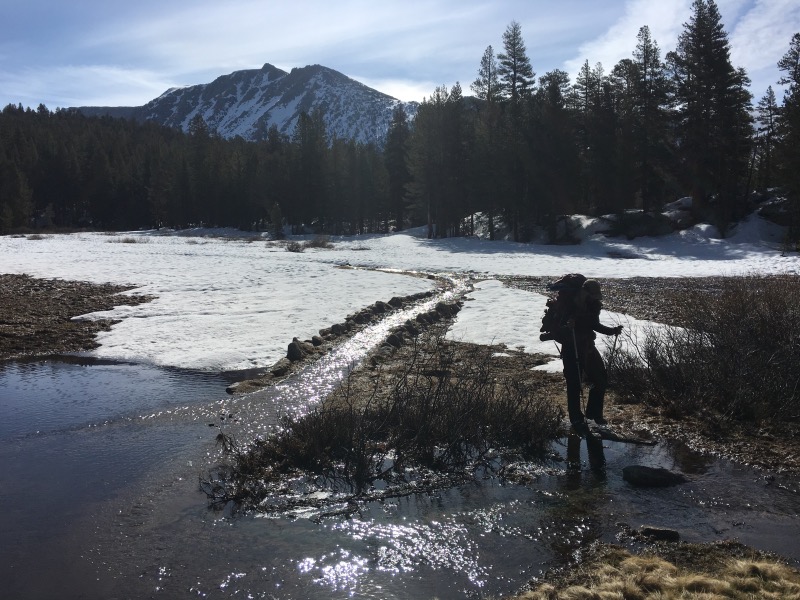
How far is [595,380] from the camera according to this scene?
24.1 ft

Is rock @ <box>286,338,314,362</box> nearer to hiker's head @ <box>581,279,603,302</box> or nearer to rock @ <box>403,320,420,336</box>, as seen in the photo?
rock @ <box>403,320,420,336</box>

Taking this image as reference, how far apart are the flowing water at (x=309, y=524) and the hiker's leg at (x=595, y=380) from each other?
644 millimetres

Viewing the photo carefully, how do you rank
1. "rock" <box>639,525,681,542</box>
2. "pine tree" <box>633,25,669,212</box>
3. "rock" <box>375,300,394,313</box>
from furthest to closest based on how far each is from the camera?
1. "pine tree" <box>633,25,669,212</box>
2. "rock" <box>375,300,394,313</box>
3. "rock" <box>639,525,681,542</box>

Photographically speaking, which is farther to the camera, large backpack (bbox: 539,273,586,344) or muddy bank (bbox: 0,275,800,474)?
large backpack (bbox: 539,273,586,344)

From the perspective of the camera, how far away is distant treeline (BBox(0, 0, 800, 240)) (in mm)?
39562

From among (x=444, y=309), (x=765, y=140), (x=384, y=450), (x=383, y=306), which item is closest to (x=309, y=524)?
(x=384, y=450)

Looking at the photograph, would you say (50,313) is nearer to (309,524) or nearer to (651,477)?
(309,524)

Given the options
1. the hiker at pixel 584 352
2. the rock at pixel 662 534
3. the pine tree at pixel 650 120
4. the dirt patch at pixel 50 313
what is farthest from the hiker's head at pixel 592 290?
the pine tree at pixel 650 120

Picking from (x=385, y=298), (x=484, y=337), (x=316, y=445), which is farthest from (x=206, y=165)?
(x=316, y=445)

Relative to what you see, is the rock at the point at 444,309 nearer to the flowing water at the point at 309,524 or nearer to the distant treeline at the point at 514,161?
the flowing water at the point at 309,524

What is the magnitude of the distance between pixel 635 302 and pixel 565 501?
13900 mm

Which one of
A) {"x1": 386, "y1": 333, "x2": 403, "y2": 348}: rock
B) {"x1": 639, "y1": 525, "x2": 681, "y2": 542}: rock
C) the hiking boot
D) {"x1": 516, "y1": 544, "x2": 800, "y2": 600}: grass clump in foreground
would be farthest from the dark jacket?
{"x1": 386, "y1": 333, "x2": 403, "y2": 348}: rock

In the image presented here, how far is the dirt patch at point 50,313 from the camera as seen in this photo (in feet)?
40.1

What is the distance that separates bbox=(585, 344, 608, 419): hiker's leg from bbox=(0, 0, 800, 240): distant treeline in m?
31.9
